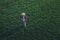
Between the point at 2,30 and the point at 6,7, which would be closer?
the point at 2,30

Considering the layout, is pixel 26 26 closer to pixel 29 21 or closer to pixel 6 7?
pixel 29 21

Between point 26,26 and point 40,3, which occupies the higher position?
point 40,3

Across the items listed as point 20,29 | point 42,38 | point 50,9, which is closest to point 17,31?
point 20,29

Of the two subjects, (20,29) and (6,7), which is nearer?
(20,29)

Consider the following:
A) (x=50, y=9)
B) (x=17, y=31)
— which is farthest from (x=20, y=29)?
(x=50, y=9)

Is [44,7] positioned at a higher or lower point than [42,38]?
higher

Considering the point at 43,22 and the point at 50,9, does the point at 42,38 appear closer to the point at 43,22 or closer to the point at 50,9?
the point at 43,22
